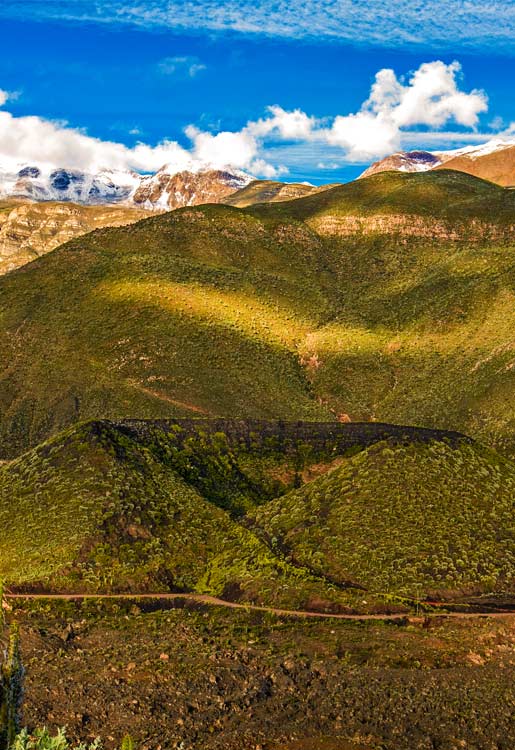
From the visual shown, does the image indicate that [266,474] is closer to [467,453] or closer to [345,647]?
[467,453]

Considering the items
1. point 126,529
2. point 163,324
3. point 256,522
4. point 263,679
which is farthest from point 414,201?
point 263,679

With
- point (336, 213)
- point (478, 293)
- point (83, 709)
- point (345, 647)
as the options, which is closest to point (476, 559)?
point (345, 647)

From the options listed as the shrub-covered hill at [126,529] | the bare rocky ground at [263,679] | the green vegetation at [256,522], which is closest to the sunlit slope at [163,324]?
the green vegetation at [256,522]

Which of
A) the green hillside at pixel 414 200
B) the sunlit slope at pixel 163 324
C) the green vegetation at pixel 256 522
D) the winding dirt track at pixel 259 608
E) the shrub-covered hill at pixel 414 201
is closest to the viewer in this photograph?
the winding dirt track at pixel 259 608

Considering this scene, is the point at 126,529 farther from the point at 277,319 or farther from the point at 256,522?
the point at 277,319

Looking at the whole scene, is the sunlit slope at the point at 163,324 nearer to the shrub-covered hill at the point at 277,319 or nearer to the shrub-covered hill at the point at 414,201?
the shrub-covered hill at the point at 277,319

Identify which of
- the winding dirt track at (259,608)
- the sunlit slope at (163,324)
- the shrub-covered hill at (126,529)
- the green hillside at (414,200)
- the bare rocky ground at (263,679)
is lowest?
the winding dirt track at (259,608)

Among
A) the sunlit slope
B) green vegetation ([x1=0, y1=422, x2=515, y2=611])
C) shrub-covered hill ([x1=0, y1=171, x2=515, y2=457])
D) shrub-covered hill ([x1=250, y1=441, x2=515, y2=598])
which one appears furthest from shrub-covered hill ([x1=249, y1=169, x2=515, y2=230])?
green vegetation ([x1=0, y1=422, x2=515, y2=611])
